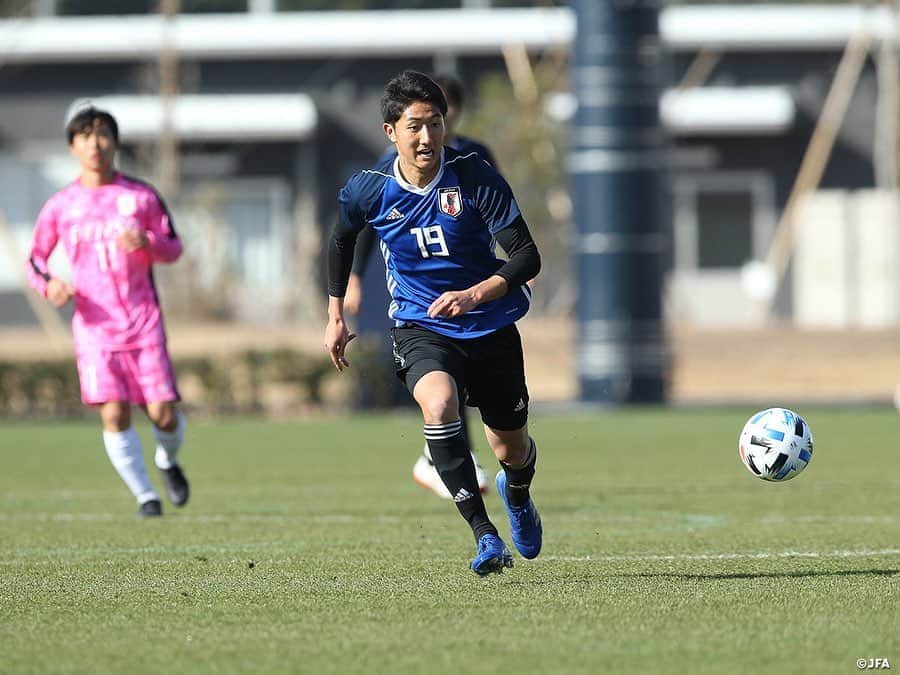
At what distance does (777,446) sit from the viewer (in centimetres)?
817

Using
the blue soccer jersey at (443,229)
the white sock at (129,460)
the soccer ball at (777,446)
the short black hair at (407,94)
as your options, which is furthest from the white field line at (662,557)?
the white sock at (129,460)

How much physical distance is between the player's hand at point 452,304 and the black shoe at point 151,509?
3989 mm

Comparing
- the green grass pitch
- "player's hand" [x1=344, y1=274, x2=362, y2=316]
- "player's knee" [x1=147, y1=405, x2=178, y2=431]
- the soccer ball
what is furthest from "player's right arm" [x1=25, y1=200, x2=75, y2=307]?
the soccer ball

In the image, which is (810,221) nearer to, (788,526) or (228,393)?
(228,393)

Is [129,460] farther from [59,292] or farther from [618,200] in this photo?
[618,200]

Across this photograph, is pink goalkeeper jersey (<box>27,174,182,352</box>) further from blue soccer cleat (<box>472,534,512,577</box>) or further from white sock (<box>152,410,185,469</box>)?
blue soccer cleat (<box>472,534,512,577</box>)

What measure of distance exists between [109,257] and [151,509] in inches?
57.1

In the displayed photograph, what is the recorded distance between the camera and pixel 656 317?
2195 cm

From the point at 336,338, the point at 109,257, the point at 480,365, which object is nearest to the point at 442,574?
the point at 480,365

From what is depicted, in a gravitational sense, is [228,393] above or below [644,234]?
below

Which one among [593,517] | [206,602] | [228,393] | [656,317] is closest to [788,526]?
[593,517]

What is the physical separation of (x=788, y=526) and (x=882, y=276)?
989 inches

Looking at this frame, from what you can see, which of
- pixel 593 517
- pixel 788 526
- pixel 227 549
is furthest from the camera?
pixel 593 517

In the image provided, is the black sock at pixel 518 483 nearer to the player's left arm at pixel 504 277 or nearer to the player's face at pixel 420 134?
the player's left arm at pixel 504 277
